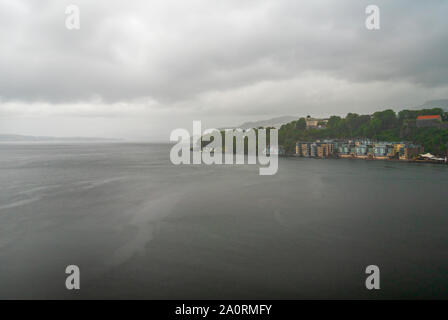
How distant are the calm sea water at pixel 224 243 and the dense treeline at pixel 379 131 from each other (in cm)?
2317

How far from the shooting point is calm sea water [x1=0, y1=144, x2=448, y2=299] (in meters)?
5.28

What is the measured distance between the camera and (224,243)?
744 centimetres

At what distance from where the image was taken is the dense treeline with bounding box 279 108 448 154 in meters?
32.0

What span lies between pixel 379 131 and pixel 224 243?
1631 inches

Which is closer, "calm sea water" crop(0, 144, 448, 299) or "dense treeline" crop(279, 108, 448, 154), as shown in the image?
"calm sea water" crop(0, 144, 448, 299)

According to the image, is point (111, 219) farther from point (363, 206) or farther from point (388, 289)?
point (363, 206)

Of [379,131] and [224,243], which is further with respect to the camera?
[379,131]

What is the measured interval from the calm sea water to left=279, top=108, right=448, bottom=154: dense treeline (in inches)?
912

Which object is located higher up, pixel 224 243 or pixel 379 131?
pixel 379 131

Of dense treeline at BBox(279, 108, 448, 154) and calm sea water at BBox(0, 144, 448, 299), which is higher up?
dense treeline at BBox(279, 108, 448, 154)
